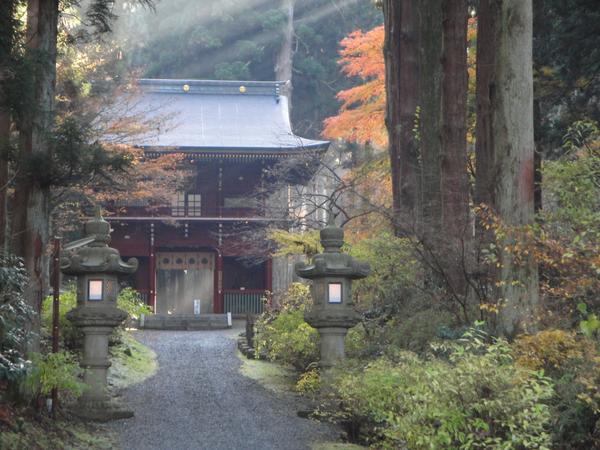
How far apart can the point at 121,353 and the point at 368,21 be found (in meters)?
32.6

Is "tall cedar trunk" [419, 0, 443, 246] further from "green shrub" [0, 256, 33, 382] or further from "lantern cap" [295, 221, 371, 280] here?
"green shrub" [0, 256, 33, 382]

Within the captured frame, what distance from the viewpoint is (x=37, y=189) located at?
13.2m

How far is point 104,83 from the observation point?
2703 cm

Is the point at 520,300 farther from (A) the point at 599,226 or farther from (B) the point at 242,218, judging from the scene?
(B) the point at 242,218

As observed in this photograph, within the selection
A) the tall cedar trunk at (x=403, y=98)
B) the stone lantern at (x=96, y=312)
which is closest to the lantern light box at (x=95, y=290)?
the stone lantern at (x=96, y=312)

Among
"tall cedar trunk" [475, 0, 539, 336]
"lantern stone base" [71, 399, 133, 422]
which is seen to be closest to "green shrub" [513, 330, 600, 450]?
"tall cedar trunk" [475, 0, 539, 336]

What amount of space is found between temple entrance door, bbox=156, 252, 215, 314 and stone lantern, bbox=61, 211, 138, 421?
2286 cm

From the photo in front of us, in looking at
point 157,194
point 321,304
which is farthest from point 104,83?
point 321,304

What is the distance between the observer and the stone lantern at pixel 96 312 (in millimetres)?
13922

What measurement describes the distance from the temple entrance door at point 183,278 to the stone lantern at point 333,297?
2286 cm

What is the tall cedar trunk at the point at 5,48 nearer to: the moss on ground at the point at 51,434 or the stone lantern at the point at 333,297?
the moss on ground at the point at 51,434

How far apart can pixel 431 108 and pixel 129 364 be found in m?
7.99

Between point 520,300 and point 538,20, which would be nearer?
point 520,300

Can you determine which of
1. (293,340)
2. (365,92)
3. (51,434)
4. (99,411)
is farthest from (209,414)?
(365,92)
